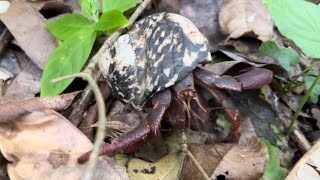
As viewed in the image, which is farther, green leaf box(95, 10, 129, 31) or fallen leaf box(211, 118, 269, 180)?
green leaf box(95, 10, 129, 31)

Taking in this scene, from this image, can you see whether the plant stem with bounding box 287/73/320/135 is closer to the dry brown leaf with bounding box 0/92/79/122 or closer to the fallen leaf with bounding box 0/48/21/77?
the dry brown leaf with bounding box 0/92/79/122

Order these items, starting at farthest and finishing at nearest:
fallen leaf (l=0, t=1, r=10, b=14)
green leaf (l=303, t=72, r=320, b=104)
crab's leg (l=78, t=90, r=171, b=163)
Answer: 1. fallen leaf (l=0, t=1, r=10, b=14)
2. green leaf (l=303, t=72, r=320, b=104)
3. crab's leg (l=78, t=90, r=171, b=163)

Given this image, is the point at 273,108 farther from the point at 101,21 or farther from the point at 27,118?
the point at 27,118

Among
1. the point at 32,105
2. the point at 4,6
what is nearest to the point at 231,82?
the point at 32,105

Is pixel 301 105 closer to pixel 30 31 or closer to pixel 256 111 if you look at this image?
pixel 256 111

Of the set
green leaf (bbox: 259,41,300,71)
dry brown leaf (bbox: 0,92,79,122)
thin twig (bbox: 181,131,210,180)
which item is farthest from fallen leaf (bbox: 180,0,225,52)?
dry brown leaf (bbox: 0,92,79,122)

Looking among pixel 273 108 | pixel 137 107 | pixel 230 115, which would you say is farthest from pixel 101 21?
pixel 273 108

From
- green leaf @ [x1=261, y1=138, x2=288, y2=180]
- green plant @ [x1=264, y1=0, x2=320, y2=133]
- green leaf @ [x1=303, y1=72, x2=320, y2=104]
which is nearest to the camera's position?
green plant @ [x1=264, y1=0, x2=320, y2=133]
